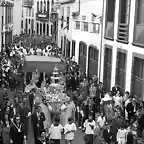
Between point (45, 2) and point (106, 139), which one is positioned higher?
point (45, 2)

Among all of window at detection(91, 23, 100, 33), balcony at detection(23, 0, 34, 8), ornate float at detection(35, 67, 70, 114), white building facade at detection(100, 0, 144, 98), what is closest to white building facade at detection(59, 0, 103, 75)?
window at detection(91, 23, 100, 33)

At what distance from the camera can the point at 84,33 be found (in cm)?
3167

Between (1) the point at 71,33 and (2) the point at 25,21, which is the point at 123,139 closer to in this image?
(1) the point at 71,33

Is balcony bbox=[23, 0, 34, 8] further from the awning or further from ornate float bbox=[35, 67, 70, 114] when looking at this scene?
ornate float bbox=[35, 67, 70, 114]

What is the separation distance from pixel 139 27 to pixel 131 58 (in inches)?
61.6

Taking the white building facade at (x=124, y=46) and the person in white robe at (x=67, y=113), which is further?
the white building facade at (x=124, y=46)

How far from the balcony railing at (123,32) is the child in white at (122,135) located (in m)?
8.48

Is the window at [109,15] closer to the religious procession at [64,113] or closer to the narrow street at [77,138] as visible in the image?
the religious procession at [64,113]

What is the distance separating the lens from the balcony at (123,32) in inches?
→ 820

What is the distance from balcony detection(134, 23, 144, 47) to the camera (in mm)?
18547

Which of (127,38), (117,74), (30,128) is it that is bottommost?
(30,128)

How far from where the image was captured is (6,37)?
50531mm

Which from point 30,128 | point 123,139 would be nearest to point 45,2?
point 30,128

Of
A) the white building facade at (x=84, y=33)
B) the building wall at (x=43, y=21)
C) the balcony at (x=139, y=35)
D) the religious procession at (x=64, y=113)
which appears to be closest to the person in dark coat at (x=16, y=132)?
the religious procession at (x=64, y=113)
